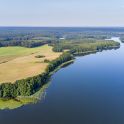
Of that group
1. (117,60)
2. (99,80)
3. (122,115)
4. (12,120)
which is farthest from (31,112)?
(117,60)

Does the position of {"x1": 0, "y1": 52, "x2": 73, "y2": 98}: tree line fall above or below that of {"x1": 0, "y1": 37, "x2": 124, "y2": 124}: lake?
above

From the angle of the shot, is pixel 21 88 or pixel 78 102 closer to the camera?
pixel 78 102

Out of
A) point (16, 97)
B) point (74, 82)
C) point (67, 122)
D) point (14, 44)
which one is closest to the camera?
point (67, 122)

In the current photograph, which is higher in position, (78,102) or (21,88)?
→ (21,88)

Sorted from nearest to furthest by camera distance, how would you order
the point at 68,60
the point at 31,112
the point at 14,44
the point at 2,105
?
the point at 31,112, the point at 2,105, the point at 68,60, the point at 14,44

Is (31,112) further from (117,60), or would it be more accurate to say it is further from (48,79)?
(117,60)

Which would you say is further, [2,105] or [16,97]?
[16,97]

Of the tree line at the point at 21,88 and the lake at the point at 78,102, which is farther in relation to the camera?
the tree line at the point at 21,88

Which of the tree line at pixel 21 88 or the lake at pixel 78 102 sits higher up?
the tree line at pixel 21 88
